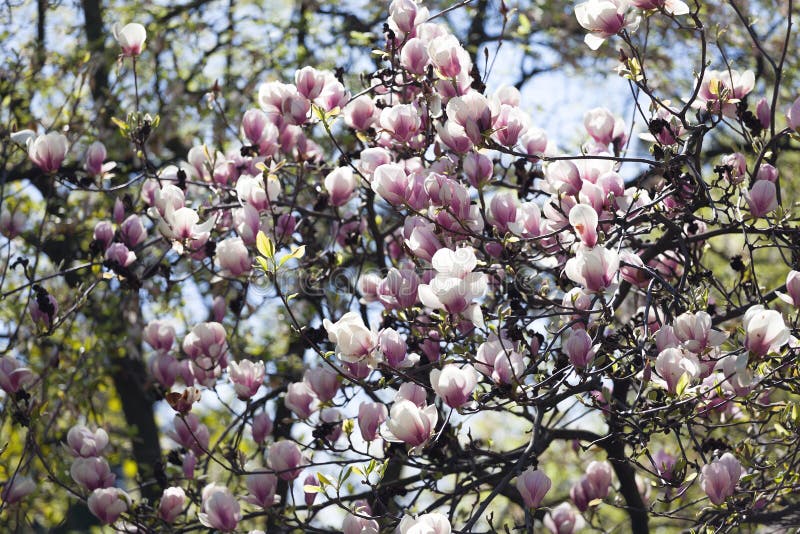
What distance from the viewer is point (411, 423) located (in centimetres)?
220

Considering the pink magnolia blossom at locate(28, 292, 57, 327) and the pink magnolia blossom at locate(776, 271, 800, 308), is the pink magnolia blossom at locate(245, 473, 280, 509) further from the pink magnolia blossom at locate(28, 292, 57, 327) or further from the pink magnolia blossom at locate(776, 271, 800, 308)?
the pink magnolia blossom at locate(776, 271, 800, 308)

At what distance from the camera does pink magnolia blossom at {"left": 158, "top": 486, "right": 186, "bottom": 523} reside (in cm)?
295

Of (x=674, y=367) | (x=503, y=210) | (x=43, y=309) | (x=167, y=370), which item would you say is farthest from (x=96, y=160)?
(x=674, y=367)

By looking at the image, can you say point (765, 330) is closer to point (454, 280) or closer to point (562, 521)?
point (454, 280)

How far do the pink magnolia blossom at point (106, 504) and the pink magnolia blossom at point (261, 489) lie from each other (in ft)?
1.32

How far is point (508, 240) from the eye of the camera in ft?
8.13

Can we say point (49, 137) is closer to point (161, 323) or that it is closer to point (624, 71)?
point (161, 323)

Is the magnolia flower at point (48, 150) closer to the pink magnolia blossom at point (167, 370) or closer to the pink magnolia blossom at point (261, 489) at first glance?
the pink magnolia blossom at point (167, 370)

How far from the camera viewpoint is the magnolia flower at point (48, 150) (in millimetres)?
3062

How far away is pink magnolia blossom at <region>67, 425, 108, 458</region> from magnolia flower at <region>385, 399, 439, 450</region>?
127 centimetres

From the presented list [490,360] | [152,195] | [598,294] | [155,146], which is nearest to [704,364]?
[598,294]

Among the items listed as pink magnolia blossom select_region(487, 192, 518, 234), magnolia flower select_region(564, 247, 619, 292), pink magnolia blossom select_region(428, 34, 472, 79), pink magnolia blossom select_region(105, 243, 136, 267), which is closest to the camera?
magnolia flower select_region(564, 247, 619, 292)

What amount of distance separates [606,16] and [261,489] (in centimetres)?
173

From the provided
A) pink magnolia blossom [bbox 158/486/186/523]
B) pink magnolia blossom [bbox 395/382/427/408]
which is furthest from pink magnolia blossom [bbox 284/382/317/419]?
pink magnolia blossom [bbox 395/382/427/408]
